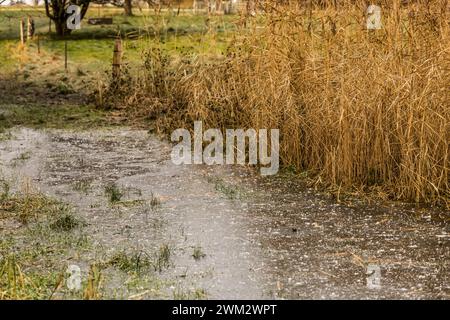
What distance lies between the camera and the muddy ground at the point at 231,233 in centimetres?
501

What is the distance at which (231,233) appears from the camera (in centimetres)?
615

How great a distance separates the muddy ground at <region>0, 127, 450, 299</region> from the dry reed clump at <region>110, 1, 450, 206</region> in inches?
14.6

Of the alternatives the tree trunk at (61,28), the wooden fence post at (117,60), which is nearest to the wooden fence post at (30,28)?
the tree trunk at (61,28)

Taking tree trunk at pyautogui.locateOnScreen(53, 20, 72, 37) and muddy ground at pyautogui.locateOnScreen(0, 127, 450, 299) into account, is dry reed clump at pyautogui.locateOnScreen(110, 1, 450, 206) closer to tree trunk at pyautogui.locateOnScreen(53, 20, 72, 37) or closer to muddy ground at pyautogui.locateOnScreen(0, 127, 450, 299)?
muddy ground at pyautogui.locateOnScreen(0, 127, 450, 299)

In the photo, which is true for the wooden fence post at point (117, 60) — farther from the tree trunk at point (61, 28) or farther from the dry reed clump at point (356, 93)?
the tree trunk at point (61, 28)

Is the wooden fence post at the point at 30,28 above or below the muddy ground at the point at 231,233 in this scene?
above

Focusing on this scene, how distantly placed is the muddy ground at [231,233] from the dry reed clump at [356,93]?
372mm

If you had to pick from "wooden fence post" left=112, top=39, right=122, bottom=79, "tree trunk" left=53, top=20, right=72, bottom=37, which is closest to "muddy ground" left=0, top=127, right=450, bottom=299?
"wooden fence post" left=112, top=39, right=122, bottom=79

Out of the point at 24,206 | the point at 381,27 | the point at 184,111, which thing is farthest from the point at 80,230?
the point at 184,111

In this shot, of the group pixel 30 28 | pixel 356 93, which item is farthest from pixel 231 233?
pixel 30 28

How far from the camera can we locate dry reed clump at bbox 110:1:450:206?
6922mm

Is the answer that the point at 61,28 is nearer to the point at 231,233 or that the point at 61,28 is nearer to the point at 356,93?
the point at 356,93

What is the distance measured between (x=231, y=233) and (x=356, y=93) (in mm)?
1874

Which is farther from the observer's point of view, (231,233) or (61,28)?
(61,28)
